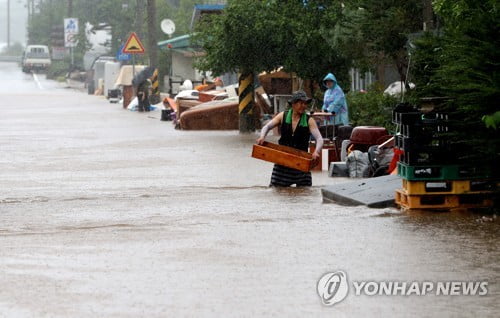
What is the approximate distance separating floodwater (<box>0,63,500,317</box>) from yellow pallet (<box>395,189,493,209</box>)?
0.66 feet

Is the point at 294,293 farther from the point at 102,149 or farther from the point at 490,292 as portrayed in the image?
the point at 102,149

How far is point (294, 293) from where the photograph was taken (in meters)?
9.56

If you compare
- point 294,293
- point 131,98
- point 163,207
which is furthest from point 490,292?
point 131,98

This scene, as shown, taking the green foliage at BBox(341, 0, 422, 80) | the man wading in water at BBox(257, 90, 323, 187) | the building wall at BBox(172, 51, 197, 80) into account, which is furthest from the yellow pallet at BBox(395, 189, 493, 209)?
the building wall at BBox(172, 51, 197, 80)

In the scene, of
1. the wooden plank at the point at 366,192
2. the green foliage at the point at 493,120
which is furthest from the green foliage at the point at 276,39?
the green foliage at the point at 493,120

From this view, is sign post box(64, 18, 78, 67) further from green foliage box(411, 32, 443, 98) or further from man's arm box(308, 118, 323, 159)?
green foliage box(411, 32, 443, 98)

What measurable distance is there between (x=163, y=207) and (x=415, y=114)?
304 cm

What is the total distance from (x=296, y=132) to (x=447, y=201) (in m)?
3.45

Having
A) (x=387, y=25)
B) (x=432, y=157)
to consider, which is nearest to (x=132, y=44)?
(x=387, y=25)

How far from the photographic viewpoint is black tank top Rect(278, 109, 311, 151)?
1769cm

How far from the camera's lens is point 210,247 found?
1203 centimetres

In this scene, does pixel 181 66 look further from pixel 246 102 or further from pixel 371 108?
pixel 371 108

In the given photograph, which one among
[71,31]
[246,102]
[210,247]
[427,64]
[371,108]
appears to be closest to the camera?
[210,247]

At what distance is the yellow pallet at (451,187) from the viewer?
48.0 feet
